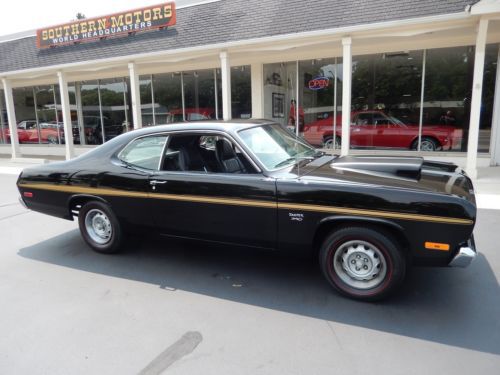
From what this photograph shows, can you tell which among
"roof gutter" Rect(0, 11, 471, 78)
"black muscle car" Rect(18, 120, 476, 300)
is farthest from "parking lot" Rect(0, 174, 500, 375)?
"roof gutter" Rect(0, 11, 471, 78)

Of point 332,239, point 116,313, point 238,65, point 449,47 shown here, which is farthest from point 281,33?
point 116,313

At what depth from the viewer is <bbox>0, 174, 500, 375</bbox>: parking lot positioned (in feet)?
9.00

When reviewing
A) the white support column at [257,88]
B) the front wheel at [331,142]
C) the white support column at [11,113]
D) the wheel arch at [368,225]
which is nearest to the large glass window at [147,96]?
the white support column at [257,88]

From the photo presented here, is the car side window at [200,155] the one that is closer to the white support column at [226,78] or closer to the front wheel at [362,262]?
the front wheel at [362,262]

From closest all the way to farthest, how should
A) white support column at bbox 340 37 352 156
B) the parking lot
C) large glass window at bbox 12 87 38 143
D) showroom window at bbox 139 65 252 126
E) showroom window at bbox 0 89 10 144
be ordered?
1. the parking lot
2. white support column at bbox 340 37 352 156
3. showroom window at bbox 139 65 252 126
4. large glass window at bbox 12 87 38 143
5. showroom window at bbox 0 89 10 144

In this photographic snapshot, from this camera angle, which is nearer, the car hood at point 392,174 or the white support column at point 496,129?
the car hood at point 392,174

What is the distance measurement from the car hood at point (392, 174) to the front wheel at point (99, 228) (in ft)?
7.88

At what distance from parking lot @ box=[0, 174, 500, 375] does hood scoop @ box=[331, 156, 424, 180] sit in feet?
3.63

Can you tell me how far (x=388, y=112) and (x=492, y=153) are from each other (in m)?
2.98

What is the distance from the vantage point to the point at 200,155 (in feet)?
14.7

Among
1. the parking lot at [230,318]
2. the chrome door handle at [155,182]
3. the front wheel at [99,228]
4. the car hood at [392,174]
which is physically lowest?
the parking lot at [230,318]

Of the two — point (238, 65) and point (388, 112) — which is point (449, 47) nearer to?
point (388, 112)

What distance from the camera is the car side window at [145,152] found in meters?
4.38

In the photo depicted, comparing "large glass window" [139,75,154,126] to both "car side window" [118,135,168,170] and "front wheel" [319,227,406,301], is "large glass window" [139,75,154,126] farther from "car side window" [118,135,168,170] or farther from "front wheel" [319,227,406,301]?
"front wheel" [319,227,406,301]
